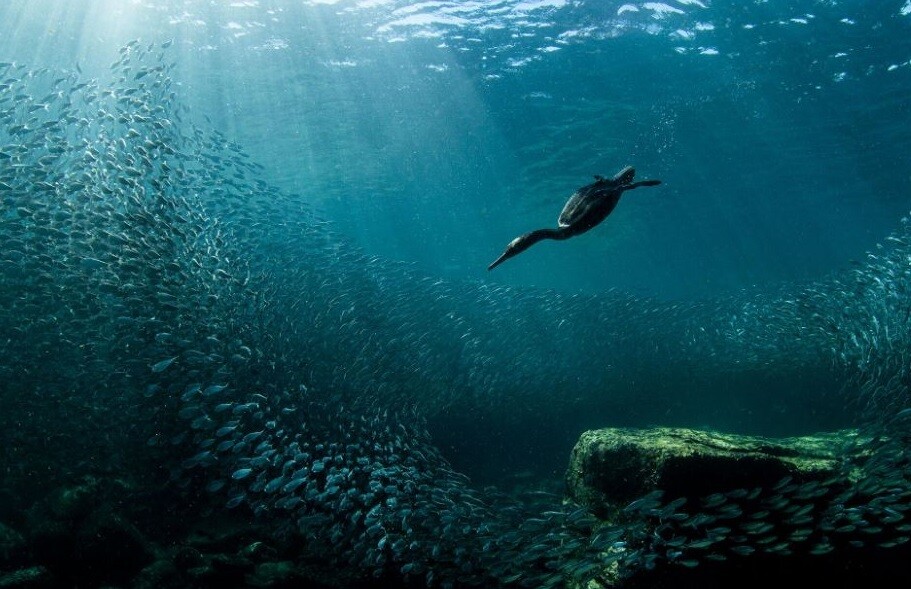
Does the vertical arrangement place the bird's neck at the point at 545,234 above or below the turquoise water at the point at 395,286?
above

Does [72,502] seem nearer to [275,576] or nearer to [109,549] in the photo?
[109,549]

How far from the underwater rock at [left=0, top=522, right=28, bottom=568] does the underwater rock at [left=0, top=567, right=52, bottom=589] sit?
2.44ft

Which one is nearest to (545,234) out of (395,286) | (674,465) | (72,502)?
(674,465)

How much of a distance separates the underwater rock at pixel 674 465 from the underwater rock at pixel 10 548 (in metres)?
7.42

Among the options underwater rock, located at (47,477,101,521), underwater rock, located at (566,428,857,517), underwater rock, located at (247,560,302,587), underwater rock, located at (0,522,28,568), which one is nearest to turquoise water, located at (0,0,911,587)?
underwater rock, located at (0,522,28,568)

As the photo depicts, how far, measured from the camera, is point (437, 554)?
6.26 metres

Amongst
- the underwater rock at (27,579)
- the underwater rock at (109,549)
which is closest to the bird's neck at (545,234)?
the underwater rock at (27,579)

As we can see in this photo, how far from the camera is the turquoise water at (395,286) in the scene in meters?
7.73

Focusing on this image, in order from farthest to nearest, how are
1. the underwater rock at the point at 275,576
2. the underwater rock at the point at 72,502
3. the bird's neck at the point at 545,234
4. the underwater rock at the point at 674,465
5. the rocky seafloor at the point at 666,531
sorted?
the underwater rock at the point at 72,502 < the underwater rock at the point at 275,576 < the underwater rock at the point at 674,465 < the rocky seafloor at the point at 666,531 < the bird's neck at the point at 545,234

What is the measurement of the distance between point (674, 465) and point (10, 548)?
846 cm

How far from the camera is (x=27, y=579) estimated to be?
224 inches

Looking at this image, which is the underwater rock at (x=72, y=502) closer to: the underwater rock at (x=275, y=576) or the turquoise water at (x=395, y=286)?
the turquoise water at (x=395, y=286)

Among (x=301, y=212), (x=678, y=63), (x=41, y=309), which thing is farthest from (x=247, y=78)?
(x=678, y=63)

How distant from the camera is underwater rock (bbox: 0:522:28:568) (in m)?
6.32
